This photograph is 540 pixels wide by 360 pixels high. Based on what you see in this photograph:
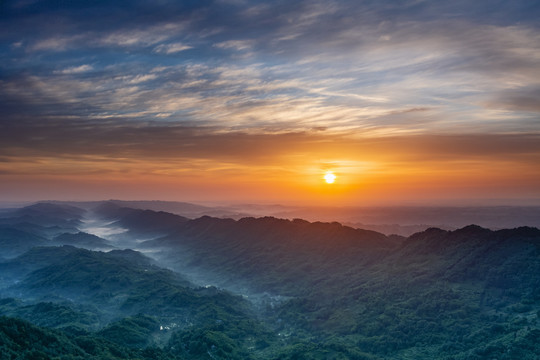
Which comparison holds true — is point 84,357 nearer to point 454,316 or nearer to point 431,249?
point 454,316

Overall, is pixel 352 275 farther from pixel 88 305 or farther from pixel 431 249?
pixel 88 305

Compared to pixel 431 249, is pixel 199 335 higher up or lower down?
lower down

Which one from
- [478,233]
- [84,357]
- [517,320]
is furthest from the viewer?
[478,233]

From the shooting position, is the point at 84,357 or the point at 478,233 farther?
the point at 478,233

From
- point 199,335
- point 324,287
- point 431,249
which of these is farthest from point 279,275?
point 199,335

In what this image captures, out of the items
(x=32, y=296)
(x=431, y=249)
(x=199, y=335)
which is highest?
(x=431, y=249)

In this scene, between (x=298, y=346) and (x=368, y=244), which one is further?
(x=368, y=244)

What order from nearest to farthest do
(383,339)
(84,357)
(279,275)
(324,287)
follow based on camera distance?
(84,357) < (383,339) < (324,287) < (279,275)

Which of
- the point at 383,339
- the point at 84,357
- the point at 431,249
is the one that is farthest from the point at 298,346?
the point at 431,249

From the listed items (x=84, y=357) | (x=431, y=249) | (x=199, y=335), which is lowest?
(x=199, y=335)
